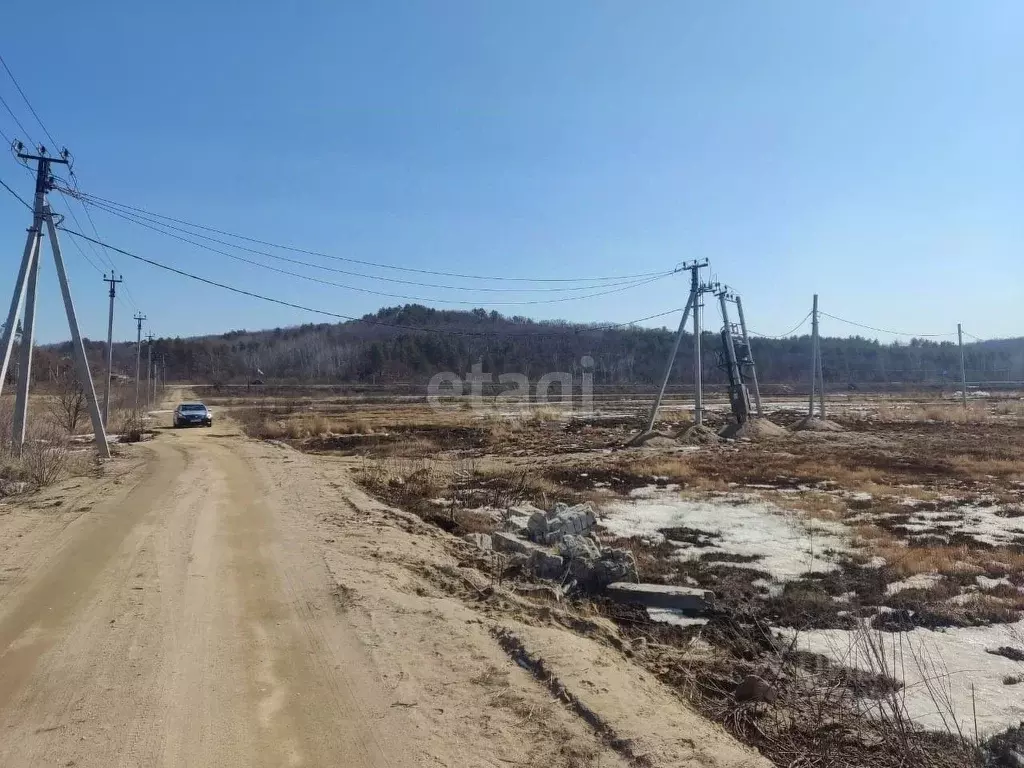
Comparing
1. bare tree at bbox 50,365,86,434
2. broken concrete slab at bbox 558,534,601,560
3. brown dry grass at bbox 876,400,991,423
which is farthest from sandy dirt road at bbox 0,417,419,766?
brown dry grass at bbox 876,400,991,423

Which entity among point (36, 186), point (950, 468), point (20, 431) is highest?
point (36, 186)

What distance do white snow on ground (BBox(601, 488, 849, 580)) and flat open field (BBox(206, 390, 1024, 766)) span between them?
0.06m

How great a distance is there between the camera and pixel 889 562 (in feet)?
31.2

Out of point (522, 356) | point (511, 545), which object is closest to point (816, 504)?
point (511, 545)

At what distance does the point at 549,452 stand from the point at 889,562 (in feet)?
61.6

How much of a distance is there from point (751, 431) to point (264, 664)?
1240 inches

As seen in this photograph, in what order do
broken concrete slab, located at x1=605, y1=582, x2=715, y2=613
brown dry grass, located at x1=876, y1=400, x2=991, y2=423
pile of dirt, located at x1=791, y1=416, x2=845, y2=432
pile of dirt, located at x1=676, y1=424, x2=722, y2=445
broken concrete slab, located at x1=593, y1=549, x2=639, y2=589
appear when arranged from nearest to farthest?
broken concrete slab, located at x1=605, y1=582, x2=715, y2=613
broken concrete slab, located at x1=593, y1=549, x2=639, y2=589
pile of dirt, located at x1=676, y1=424, x2=722, y2=445
pile of dirt, located at x1=791, y1=416, x2=845, y2=432
brown dry grass, located at x1=876, y1=400, x2=991, y2=423

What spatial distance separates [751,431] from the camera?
109 ft

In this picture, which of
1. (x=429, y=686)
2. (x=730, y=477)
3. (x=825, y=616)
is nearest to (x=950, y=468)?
(x=730, y=477)

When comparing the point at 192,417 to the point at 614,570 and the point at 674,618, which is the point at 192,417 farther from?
the point at 674,618

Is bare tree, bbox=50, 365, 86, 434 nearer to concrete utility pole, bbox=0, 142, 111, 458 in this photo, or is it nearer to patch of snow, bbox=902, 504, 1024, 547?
concrete utility pole, bbox=0, 142, 111, 458

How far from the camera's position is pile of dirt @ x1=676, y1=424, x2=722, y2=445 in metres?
30.7

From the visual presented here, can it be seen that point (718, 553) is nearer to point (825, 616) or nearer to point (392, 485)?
point (825, 616)

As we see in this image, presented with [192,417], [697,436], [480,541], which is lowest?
[697,436]
